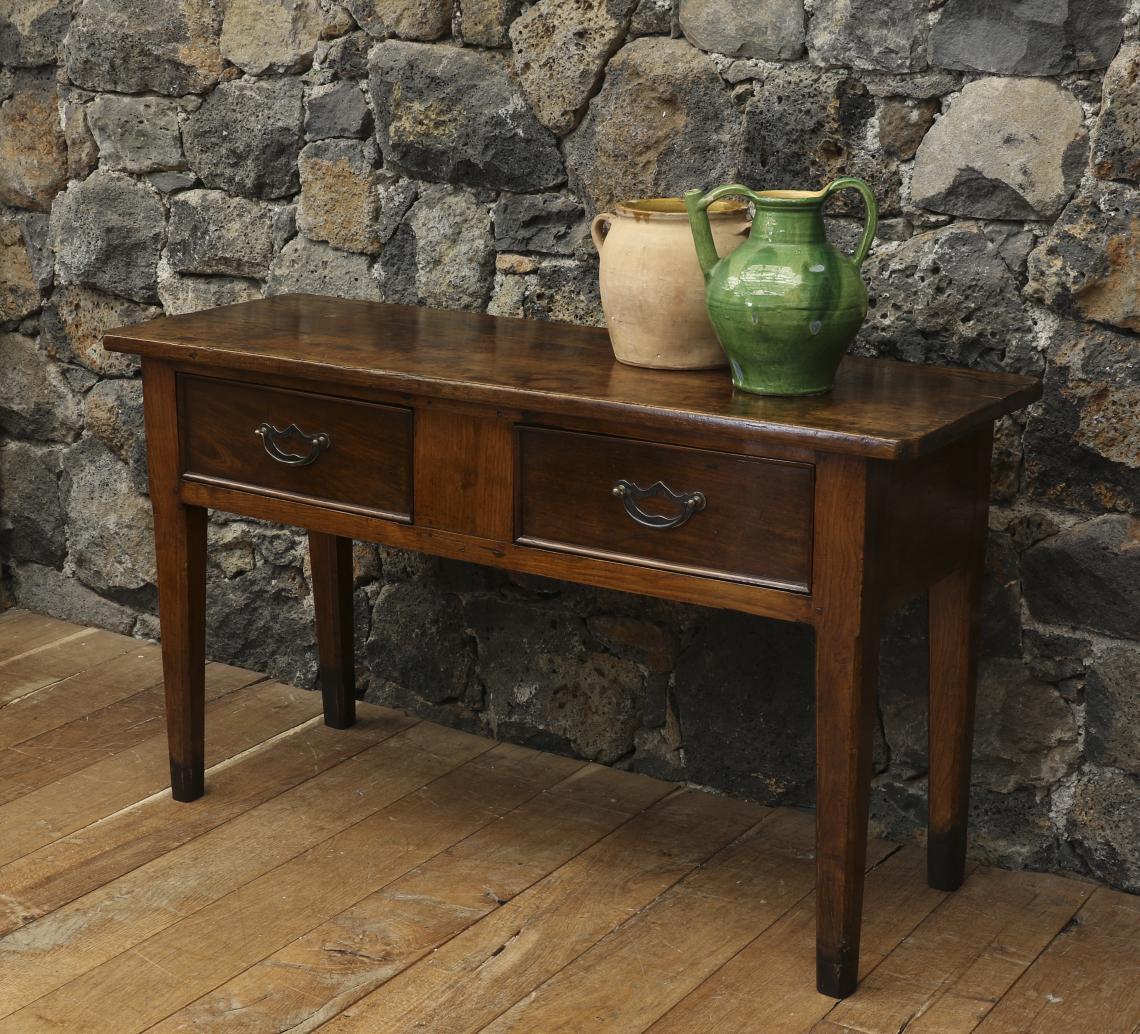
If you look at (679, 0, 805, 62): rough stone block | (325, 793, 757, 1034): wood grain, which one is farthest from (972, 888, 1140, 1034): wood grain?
(679, 0, 805, 62): rough stone block

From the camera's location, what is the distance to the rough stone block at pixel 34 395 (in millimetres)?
3479

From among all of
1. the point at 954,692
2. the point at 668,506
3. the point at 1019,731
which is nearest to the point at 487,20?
the point at 668,506

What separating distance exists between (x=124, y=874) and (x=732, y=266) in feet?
4.45

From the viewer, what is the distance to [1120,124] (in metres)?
2.20

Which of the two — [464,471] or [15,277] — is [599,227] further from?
[15,277]

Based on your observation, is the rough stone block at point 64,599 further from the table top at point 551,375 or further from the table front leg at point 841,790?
the table front leg at point 841,790

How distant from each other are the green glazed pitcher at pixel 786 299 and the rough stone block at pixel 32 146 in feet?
5.69

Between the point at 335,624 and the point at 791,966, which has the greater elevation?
the point at 335,624

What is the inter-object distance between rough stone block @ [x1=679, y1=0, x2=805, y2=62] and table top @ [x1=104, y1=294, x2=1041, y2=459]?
493 millimetres

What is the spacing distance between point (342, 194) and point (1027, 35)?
4.24ft

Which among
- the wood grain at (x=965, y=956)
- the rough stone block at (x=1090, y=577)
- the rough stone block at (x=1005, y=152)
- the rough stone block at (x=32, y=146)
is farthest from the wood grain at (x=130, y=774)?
the rough stone block at (x=1005, y=152)

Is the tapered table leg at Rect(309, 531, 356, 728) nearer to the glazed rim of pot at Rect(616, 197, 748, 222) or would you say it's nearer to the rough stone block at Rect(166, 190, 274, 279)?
the rough stone block at Rect(166, 190, 274, 279)

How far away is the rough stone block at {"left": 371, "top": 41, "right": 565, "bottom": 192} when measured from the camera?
8.93 feet

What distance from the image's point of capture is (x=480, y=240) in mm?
2824
